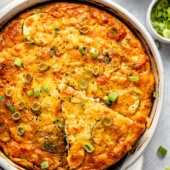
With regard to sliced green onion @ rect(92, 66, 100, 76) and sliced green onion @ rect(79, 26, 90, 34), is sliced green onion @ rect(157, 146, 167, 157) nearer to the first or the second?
sliced green onion @ rect(92, 66, 100, 76)

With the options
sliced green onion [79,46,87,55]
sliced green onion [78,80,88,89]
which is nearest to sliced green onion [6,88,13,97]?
sliced green onion [78,80,88,89]

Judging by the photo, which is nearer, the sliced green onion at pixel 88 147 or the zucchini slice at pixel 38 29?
the sliced green onion at pixel 88 147

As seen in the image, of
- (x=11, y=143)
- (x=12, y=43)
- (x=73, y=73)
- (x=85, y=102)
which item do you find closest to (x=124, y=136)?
(x=85, y=102)

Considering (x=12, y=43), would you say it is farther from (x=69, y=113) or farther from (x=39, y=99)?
(x=69, y=113)

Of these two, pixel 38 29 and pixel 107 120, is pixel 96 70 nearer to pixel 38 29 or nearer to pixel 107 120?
pixel 107 120

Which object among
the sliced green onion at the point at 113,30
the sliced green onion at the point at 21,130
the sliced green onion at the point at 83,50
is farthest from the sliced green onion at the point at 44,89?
the sliced green onion at the point at 113,30

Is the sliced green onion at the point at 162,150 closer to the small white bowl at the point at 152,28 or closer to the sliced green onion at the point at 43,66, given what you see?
the small white bowl at the point at 152,28

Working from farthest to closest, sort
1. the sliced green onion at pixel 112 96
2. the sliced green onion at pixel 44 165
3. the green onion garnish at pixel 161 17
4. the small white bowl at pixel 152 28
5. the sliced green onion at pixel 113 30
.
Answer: the green onion garnish at pixel 161 17
the small white bowl at pixel 152 28
the sliced green onion at pixel 113 30
the sliced green onion at pixel 112 96
the sliced green onion at pixel 44 165
